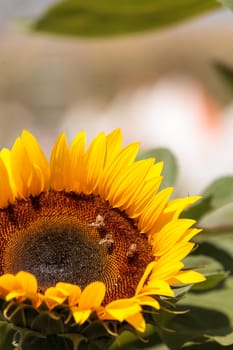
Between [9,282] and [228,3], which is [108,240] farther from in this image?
[228,3]

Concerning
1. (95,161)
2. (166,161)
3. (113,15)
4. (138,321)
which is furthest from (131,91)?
(138,321)

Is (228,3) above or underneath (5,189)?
above

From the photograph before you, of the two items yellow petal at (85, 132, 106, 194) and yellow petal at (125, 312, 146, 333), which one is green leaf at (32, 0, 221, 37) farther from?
yellow petal at (125, 312, 146, 333)

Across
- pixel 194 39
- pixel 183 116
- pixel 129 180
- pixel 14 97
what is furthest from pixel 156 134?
pixel 129 180

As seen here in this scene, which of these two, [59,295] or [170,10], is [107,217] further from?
[170,10]

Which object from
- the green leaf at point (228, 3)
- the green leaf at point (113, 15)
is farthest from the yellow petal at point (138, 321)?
the green leaf at point (113, 15)

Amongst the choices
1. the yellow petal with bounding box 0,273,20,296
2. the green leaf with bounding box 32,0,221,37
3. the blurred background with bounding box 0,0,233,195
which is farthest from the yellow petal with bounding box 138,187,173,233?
the blurred background with bounding box 0,0,233,195
